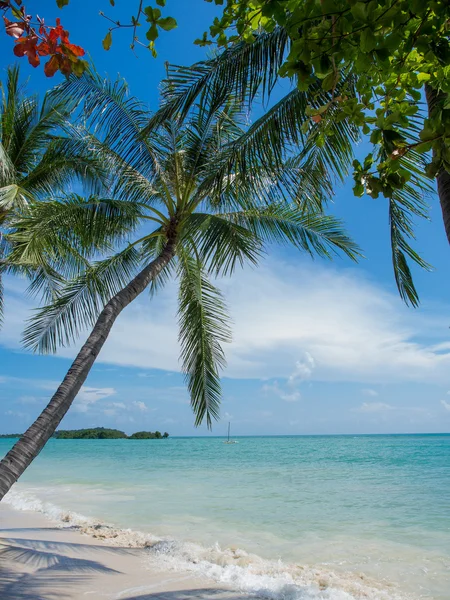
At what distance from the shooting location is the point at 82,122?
7336 mm

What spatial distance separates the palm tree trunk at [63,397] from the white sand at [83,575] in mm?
1033

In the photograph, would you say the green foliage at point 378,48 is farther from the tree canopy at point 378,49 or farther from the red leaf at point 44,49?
the red leaf at point 44,49

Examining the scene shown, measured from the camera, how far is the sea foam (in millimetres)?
4859

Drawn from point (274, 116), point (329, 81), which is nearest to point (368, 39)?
point (329, 81)

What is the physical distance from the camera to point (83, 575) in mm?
4816

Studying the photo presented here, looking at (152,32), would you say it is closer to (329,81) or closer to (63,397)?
(329,81)

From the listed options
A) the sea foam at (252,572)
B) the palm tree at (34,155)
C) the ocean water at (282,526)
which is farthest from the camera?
the palm tree at (34,155)

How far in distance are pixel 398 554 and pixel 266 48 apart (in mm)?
6639

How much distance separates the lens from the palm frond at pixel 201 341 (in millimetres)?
7363

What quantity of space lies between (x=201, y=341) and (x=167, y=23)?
617 centimetres

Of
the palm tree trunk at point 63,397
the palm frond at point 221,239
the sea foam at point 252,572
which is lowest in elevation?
the sea foam at point 252,572

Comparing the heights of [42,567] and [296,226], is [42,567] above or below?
below

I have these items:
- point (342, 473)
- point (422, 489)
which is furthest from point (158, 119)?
point (342, 473)

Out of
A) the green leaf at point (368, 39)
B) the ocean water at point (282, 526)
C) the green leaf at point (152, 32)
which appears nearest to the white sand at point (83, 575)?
the ocean water at point (282, 526)
